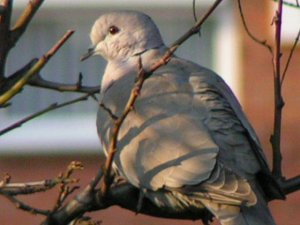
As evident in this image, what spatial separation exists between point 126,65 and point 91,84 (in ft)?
17.0

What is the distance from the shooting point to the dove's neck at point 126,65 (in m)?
5.74

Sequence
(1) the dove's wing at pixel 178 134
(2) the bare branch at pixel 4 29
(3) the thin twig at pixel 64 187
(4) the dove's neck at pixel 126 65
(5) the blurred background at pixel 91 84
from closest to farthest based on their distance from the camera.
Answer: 1. (2) the bare branch at pixel 4 29
2. (3) the thin twig at pixel 64 187
3. (1) the dove's wing at pixel 178 134
4. (4) the dove's neck at pixel 126 65
5. (5) the blurred background at pixel 91 84

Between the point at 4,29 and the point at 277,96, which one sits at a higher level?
the point at 4,29

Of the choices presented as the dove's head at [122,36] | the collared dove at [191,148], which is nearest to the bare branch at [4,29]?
the collared dove at [191,148]

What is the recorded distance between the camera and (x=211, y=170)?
15.4ft

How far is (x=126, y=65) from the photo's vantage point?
19.7 feet

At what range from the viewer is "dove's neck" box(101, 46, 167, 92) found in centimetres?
574

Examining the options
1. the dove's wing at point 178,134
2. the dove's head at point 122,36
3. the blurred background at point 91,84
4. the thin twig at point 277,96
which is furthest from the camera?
the blurred background at point 91,84

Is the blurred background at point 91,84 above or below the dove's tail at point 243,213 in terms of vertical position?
below

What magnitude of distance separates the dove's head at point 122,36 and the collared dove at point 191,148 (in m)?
0.72

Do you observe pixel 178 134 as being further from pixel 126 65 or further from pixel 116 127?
pixel 116 127

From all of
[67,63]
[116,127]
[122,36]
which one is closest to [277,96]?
[116,127]

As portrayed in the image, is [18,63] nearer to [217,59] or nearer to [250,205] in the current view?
[217,59]

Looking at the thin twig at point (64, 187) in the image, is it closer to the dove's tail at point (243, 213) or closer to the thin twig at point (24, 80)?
the thin twig at point (24, 80)
